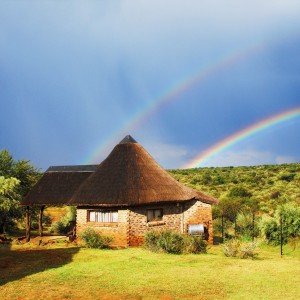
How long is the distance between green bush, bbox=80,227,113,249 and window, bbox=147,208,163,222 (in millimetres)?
2470

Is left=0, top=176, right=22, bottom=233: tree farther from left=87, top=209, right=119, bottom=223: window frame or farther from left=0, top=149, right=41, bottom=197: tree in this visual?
left=87, top=209, right=119, bottom=223: window frame

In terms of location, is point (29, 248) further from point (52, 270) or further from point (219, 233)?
point (219, 233)

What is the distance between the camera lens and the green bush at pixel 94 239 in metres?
20.4

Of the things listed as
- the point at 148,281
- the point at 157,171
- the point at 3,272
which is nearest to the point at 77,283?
the point at 148,281

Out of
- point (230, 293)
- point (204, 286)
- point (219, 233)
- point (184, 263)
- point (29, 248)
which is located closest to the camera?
point (230, 293)

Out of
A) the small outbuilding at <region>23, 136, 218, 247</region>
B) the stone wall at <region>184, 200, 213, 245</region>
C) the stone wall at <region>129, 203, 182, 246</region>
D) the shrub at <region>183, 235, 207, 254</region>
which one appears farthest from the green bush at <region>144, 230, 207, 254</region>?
the stone wall at <region>184, 200, 213, 245</region>

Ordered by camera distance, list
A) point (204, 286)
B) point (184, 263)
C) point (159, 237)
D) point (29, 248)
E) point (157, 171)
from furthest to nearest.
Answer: point (157, 171) → point (29, 248) → point (159, 237) → point (184, 263) → point (204, 286)

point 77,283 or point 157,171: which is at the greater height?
point 157,171

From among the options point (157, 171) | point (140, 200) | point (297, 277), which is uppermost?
point (157, 171)

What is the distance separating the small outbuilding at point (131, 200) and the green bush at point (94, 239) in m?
0.63

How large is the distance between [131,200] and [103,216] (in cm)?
218

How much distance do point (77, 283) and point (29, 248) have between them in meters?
9.88

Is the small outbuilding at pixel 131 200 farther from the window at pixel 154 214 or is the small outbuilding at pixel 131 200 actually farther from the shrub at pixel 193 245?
the shrub at pixel 193 245

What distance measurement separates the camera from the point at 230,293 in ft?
36.6
